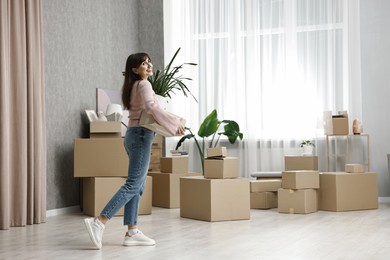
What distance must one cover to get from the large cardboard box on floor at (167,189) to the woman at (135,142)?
2165 mm

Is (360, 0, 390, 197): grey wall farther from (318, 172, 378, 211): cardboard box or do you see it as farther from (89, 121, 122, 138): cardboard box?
(89, 121, 122, 138): cardboard box

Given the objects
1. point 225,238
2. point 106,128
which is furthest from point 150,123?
point 106,128

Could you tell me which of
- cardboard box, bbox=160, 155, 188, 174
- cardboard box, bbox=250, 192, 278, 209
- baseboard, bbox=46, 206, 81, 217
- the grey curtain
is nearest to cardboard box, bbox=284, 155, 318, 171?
cardboard box, bbox=250, 192, 278, 209

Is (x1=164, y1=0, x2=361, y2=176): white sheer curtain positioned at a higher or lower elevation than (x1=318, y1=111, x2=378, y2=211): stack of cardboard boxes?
higher

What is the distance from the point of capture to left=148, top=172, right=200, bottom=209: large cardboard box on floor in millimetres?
5707

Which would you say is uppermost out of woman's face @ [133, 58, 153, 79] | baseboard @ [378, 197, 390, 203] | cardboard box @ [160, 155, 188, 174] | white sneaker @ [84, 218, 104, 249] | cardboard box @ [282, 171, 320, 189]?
woman's face @ [133, 58, 153, 79]

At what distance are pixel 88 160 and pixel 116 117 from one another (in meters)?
0.52

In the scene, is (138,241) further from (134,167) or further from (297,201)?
(297,201)

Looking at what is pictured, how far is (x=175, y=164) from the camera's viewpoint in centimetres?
574

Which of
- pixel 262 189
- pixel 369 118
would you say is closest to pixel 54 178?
pixel 262 189

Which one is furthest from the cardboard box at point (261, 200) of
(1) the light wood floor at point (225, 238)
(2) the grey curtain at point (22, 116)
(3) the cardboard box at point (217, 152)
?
(2) the grey curtain at point (22, 116)

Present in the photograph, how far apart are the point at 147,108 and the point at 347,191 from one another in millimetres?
2547

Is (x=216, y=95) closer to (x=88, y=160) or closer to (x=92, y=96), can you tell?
(x=92, y=96)

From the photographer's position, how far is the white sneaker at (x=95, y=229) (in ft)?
11.0
